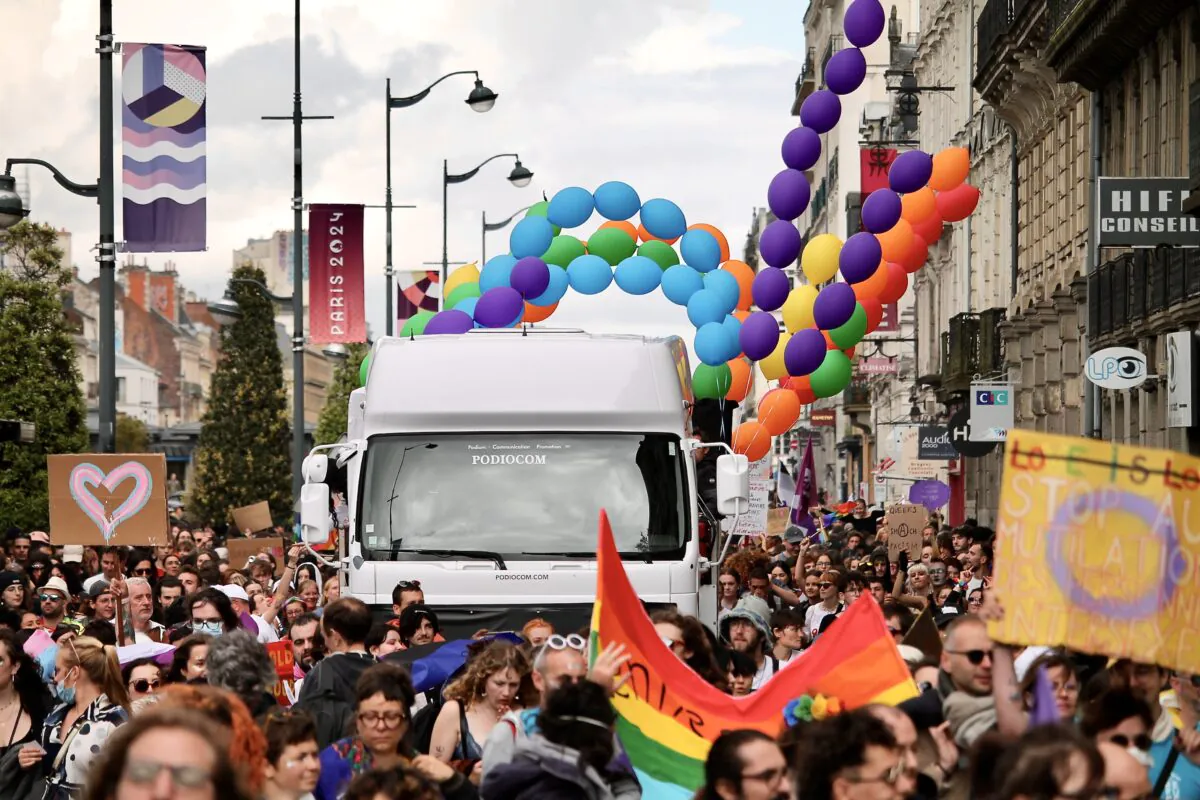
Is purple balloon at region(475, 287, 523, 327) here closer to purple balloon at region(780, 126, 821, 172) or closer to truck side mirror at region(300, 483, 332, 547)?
purple balloon at region(780, 126, 821, 172)

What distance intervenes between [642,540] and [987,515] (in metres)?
30.4

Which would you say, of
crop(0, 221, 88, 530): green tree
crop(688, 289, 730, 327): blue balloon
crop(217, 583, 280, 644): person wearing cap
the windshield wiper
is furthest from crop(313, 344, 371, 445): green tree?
the windshield wiper

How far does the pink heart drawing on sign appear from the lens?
19.2 metres

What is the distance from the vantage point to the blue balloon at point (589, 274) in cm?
2241

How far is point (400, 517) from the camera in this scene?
1634 cm

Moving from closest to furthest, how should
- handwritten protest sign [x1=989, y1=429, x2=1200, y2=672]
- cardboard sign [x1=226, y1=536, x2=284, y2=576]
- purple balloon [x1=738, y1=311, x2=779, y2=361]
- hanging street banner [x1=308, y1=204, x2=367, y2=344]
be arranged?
handwritten protest sign [x1=989, y1=429, x2=1200, y2=672], purple balloon [x1=738, y1=311, x2=779, y2=361], cardboard sign [x1=226, y1=536, x2=284, y2=576], hanging street banner [x1=308, y1=204, x2=367, y2=344]

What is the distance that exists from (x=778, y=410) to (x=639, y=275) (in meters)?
1.76

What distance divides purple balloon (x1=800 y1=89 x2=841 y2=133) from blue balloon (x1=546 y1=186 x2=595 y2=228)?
7.02 feet

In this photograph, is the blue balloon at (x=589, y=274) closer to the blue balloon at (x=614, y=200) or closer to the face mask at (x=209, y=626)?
the blue balloon at (x=614, y=200)

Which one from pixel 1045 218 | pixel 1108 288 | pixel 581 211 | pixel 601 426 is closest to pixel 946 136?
pixel 1045 218

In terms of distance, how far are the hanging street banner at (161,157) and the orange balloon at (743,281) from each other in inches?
188

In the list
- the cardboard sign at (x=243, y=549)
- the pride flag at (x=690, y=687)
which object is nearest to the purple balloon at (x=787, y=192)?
the cardboard sign at (x=243, y=549)

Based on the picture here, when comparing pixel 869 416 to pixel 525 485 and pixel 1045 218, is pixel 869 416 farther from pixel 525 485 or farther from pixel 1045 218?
pixel 525 485

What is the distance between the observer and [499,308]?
21.4m
